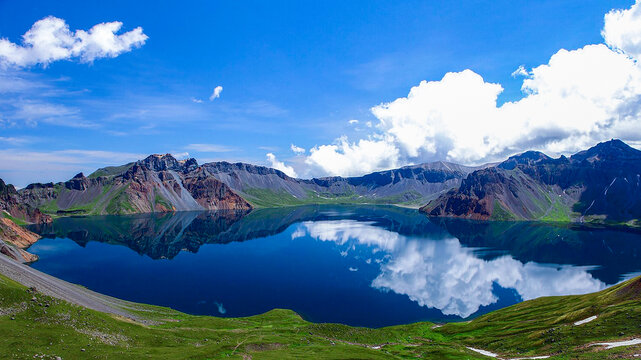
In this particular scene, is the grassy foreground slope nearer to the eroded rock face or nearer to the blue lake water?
the blue lake water

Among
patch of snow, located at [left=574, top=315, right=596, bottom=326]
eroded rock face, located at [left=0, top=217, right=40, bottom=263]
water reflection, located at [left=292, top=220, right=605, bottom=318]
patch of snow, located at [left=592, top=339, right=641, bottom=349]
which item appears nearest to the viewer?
patch of snow, located at [left=592, top=339, right=641, bottom=349]

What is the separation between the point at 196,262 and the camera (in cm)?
15538

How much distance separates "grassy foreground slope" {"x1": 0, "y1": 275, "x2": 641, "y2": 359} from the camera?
39.4 meters

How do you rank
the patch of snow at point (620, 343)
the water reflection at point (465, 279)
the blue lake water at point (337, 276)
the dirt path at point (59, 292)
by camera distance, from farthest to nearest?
the water reflection at point (465, 279)
the blue lake water at point (337, 276)
the dirt path at point (59, 292)
the patch of snow at point (620, 343)

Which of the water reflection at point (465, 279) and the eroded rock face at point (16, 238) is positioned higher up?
the eroded rock face at point (16, 238)

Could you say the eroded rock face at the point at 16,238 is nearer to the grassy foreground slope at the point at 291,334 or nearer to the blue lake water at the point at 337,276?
the blue lake water at the point at 337,276

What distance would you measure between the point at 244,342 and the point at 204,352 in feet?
31.6

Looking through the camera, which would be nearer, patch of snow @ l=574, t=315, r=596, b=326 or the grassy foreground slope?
the grassy foreground slope

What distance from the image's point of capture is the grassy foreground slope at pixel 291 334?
39.4 meters

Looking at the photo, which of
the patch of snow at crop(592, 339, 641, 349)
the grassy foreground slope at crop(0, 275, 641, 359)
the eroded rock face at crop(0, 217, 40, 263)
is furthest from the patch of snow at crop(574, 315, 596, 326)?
the eroded rock face at crop(0, 217, 40, 263)

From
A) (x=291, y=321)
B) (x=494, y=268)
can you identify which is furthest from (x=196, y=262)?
(x=494, y=268)

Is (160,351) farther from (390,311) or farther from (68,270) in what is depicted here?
(68,270)

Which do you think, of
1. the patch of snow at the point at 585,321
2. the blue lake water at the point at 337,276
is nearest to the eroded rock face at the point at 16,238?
the blue lake water at the point at 337,276

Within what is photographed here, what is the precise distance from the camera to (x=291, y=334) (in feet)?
210
